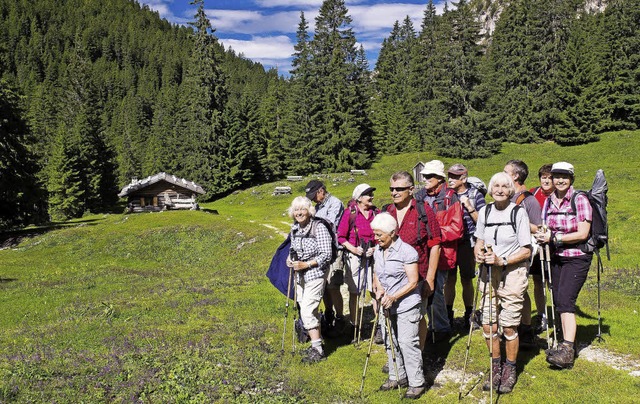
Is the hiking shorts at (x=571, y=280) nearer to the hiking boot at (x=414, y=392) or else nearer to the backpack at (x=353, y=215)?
the hiking boot at (x=414, y=392)

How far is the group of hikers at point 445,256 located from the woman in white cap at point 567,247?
0.02 meters

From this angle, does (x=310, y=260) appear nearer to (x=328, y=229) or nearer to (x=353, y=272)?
(x=328, y=229)

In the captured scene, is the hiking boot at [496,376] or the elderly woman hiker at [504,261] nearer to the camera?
the elderly woman hiker at [504,261]

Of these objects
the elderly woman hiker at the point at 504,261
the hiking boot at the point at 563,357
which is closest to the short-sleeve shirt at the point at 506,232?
the elderly woman hiker at the point at 504,261

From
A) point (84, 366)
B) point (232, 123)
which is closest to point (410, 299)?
point (84, 366)

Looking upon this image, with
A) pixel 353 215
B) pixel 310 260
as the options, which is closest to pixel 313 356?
pixel 310 260

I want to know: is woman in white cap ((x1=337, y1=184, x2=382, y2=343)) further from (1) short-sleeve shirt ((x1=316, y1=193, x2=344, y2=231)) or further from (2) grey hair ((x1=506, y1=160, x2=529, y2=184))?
(2) grey hair ((x1=506, y1=160, x2=529, y2=184))

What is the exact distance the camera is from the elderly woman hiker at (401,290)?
5.92m

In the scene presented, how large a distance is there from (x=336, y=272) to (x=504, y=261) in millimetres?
3393

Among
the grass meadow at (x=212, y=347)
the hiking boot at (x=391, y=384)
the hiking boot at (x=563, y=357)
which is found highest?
the hiking boot at (x=563, y=357)

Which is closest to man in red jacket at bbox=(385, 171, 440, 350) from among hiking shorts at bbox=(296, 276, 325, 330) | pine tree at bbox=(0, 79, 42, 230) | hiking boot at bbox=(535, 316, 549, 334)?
hiking shorts at bbox=(296, 276, 325, 330)

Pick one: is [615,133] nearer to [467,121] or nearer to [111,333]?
[467,121]

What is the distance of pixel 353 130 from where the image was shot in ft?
201

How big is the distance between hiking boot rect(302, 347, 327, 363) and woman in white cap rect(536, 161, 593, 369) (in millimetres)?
3723
